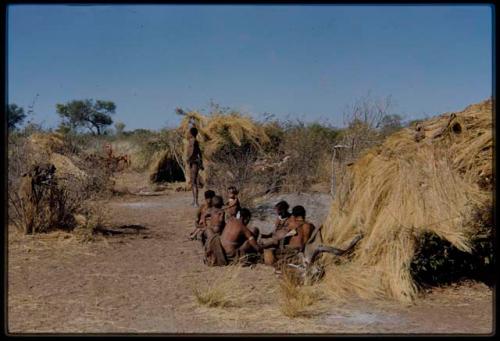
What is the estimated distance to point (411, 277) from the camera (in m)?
6.14

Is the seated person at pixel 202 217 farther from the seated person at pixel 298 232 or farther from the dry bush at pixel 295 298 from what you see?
the dry bush at pixel 295 298

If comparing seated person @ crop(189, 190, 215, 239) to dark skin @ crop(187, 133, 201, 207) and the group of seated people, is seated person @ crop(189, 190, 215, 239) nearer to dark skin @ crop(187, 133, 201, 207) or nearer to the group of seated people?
the group of seated people

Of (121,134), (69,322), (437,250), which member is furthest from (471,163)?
(121,134)

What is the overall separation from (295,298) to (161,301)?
1.29m

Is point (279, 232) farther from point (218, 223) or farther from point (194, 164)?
point (194, 164)

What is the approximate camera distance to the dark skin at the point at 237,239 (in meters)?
7.42

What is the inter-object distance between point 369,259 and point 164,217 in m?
6.13

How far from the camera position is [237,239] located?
7449 millimetres

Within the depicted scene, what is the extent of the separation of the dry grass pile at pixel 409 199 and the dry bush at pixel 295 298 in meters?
0.36

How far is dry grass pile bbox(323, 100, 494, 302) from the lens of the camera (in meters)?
6.11

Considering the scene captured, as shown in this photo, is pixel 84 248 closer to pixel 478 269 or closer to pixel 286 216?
pixel 286 216

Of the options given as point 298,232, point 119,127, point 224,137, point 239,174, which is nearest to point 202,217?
point 298,232

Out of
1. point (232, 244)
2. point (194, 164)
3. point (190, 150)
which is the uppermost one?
point (190, 150)

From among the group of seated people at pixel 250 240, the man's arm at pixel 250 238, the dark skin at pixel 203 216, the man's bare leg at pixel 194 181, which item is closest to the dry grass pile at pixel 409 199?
the group of seated people at pixel 250 240
